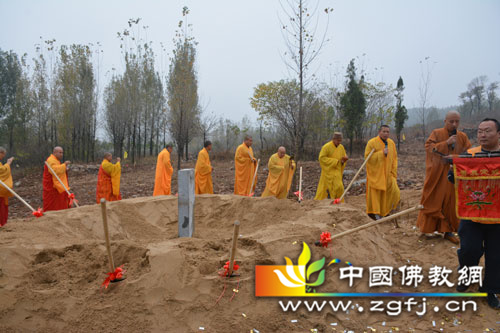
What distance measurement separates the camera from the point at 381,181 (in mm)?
5668

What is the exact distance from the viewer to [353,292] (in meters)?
3.24

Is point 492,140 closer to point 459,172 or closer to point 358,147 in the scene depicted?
point 459,172

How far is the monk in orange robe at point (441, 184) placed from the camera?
4.79 m

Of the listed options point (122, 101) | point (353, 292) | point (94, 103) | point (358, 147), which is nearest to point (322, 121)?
point (358, 147)

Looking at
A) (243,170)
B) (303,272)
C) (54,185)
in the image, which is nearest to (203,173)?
(243,170)

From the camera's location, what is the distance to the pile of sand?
261 cm

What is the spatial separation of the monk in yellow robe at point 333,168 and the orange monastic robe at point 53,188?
5260 millimetres

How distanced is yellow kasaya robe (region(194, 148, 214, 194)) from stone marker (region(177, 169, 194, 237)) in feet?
11.7

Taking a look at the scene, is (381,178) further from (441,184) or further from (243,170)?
(243,170)

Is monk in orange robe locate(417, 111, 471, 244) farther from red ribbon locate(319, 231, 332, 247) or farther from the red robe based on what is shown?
the red robe

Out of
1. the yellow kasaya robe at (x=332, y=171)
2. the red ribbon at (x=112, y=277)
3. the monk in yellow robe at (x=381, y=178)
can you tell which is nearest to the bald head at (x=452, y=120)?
the monk in yellow robe at (x=381, y=178)

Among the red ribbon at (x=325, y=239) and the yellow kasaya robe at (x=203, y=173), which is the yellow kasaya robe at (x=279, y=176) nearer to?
the yellow kasaya robe at (x=203, y=173)

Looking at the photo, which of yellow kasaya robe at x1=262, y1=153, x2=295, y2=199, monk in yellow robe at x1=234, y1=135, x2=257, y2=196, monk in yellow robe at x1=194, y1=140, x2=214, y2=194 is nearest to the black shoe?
yellow kasaya robe at x1=262, y1=153, x2=295, y2=199

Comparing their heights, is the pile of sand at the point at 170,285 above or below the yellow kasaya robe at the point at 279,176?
below
